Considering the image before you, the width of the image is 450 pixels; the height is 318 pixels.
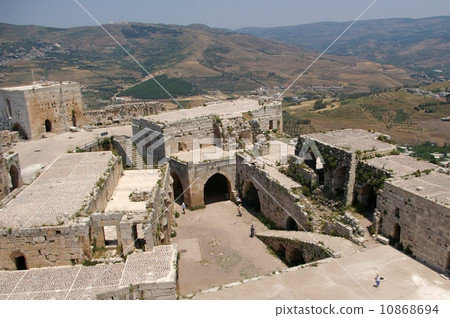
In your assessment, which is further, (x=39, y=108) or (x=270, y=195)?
(x=39, y=108)

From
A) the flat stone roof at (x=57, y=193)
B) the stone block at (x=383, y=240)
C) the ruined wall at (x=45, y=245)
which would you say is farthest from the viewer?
the stone block at (x=383, y=240)

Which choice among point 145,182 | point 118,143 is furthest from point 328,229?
point 118,143

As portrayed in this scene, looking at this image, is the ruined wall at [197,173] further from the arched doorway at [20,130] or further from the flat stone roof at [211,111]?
the arched doorway at [20,130]

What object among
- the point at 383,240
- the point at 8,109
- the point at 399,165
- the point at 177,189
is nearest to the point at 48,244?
the point at 383,240

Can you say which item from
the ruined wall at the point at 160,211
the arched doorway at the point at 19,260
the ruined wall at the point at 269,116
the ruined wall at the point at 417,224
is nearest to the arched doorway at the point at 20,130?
the ruined wall at the point at 160,211

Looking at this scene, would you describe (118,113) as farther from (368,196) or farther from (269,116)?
(368,196)

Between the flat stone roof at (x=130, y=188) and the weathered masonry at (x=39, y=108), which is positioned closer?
the flat stone roof at (x=130, y=188)

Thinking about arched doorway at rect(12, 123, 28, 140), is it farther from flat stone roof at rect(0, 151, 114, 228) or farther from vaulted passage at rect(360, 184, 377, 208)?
vaulted passage at rect(360, 184, 377, 208)
